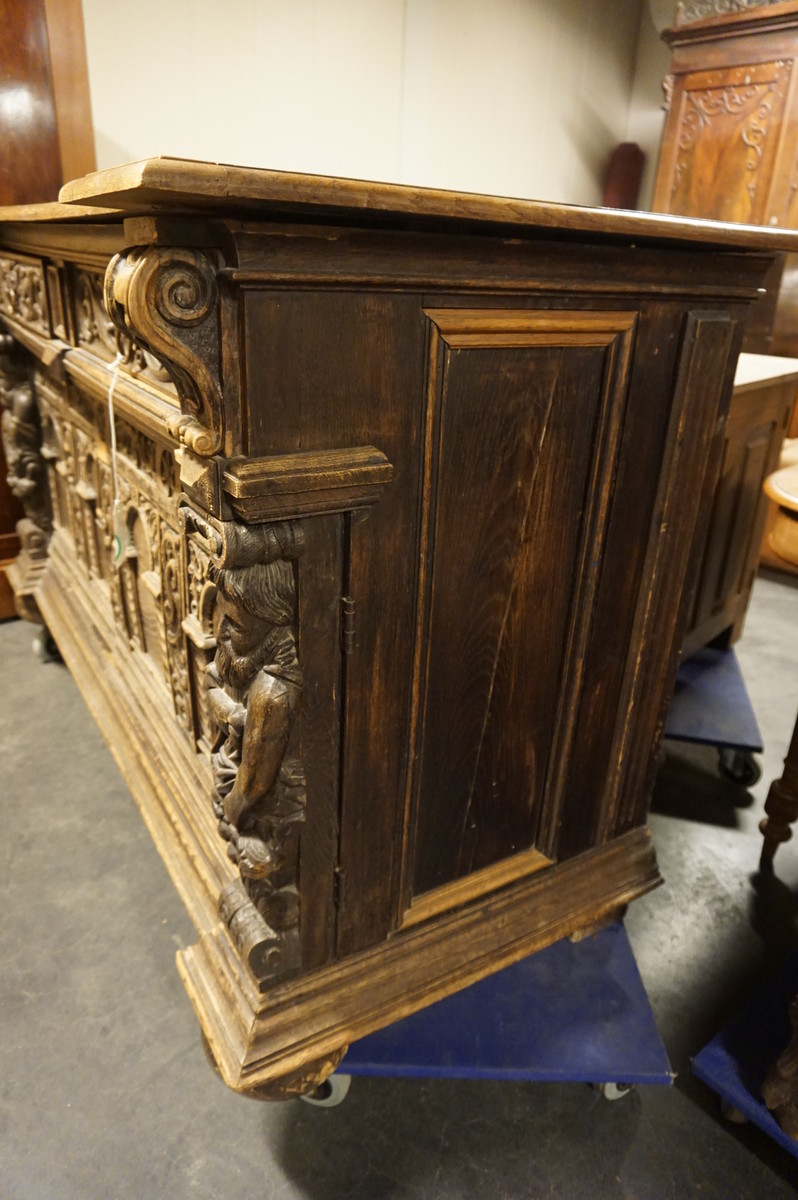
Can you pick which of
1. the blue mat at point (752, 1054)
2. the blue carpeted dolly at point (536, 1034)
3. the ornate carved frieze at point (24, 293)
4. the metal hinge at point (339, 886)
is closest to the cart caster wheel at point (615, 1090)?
the blue carpeted dolly at point (536, 1034)

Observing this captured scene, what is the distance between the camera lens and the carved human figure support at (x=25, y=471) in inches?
88.3

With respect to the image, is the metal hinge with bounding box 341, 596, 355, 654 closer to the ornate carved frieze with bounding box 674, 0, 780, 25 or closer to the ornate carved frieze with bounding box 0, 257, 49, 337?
the ornate carved frieze with bounding box 0, 257, 49, 337

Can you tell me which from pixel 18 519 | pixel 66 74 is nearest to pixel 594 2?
pixel 66 74

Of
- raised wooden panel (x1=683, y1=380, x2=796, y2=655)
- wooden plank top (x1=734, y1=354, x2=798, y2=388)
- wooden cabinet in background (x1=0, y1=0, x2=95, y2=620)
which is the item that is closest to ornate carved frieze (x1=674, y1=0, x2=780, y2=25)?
wooden plank top (x1=734, y1=354, x2=798, y2=388)

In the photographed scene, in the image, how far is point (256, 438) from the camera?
74cm

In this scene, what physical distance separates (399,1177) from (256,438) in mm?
1046

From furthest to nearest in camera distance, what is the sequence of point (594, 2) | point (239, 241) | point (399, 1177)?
point (594, 2) → point (399, 1177) → point (239, 241)

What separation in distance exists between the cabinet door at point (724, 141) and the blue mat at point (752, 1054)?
3064 millimetres

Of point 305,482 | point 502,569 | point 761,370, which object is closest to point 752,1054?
point 502,569

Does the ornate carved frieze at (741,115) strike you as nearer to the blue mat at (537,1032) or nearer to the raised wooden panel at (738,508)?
the raised wooden panel at (738,508)

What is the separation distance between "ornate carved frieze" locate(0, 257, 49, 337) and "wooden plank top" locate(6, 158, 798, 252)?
1.21 m

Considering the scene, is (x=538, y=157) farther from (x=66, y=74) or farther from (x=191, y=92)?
(x=66, y=74)

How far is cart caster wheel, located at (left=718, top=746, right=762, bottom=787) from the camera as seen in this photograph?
2043mm

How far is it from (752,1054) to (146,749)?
3.65 feet
